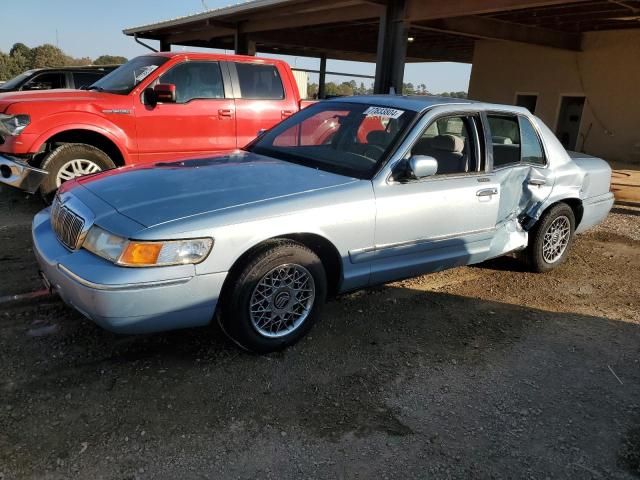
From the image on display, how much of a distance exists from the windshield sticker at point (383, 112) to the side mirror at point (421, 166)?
1.70 ft

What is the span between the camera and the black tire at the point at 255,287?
3.11 m

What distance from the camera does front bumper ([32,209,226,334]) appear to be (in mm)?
2781

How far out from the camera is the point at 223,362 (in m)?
3.31

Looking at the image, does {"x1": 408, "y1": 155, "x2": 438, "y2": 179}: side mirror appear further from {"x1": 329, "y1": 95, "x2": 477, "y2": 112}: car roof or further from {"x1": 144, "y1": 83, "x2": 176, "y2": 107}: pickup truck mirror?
{"x1": 144, "y1": 83, "x2": 176, "y2": 107}: pickup truck mirror

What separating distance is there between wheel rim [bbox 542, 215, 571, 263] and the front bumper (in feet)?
11.5

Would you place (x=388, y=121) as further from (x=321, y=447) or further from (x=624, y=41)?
(x=624, y=41)

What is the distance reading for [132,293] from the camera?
9.15 feet

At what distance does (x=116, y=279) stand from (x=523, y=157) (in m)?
3.67

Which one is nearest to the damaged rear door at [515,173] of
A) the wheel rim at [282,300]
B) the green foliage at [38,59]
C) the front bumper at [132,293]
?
the wheel rim at [282,300]

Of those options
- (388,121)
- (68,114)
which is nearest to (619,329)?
(388,121)

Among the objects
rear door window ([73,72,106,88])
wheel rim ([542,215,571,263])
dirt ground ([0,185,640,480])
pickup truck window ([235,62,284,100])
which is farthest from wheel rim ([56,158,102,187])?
rear door window ([73,72,106,88])

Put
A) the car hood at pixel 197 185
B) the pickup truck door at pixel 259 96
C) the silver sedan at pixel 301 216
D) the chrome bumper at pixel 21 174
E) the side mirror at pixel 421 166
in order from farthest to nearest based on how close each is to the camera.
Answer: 1. the pickup truck door at pixel 259 96
2. the chrome bumper at pixel 21 174
3. the side mirror at pixel 421 166
4. the car hood at pixel 197 185
5. the silver sedan at pixel 301 216

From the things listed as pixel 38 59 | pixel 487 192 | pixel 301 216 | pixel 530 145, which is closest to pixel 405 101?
pixel 487 192

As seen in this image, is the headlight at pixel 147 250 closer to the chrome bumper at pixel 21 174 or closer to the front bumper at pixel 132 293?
the front bumper at pixel 132 293
